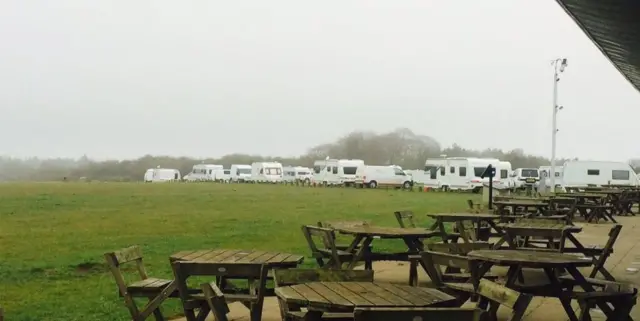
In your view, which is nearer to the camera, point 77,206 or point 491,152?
point 77,206

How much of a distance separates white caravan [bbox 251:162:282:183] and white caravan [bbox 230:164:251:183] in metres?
2.32

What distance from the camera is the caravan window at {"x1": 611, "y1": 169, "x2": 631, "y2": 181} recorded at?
124ft

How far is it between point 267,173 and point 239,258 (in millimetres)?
56641

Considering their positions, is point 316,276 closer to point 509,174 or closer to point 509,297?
point 509,297

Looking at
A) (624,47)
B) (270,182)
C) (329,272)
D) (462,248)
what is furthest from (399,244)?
(270,182)

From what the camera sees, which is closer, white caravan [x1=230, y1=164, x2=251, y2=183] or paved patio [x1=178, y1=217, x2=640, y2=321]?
paved patio [x1=178, y1=217, x2=640, y2=321]

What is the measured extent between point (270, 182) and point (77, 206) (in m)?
37.5

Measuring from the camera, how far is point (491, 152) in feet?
306

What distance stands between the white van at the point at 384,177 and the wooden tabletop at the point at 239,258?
138 ft

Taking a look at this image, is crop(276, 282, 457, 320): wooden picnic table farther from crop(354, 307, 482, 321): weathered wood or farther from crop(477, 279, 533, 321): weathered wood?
crop(354, 307, 482, 321): weathered wood

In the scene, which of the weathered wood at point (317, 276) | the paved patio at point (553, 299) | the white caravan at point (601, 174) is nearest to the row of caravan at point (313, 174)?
the white caravan at point (601, 174)

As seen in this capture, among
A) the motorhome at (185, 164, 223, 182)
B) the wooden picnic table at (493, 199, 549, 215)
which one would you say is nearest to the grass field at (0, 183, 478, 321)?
the wooden picnic table at (493, 199, 549, 215)

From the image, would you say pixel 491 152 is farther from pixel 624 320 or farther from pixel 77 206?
pixel 624 320

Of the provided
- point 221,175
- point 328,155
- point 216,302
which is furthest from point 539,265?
point 328,155
